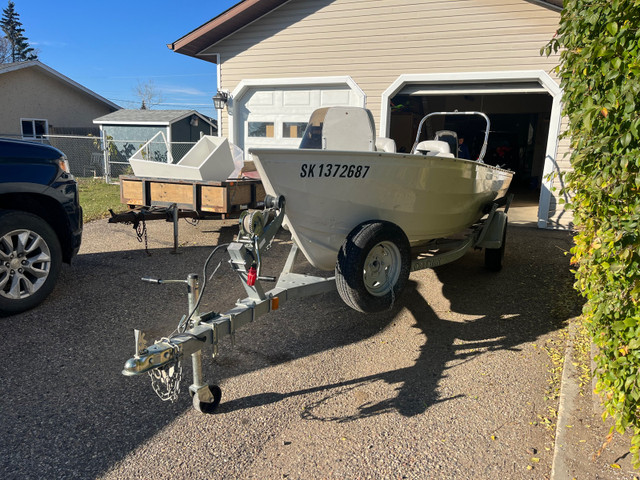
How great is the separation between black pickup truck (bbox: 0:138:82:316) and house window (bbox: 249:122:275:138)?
21.7 ft

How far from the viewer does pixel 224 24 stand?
10.5m

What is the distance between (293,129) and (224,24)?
2718 mm

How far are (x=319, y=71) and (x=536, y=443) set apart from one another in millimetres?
9180

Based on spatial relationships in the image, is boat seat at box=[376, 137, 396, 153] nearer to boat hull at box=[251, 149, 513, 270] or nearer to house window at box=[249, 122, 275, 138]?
boat hull at box=[251, 149, 513, 270]

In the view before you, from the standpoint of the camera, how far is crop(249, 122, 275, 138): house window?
36.5ft

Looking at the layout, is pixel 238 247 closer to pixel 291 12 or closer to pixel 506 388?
pixel 506 388

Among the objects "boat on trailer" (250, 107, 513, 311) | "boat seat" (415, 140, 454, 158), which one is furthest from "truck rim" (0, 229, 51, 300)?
"boat seat" (415, 140, 454, 158)

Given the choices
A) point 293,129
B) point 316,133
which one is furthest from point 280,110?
point 316,133

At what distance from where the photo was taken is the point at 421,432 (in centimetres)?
287

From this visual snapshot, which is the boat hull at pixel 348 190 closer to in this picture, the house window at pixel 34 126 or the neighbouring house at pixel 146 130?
the neighbouring house at pixel 146 130

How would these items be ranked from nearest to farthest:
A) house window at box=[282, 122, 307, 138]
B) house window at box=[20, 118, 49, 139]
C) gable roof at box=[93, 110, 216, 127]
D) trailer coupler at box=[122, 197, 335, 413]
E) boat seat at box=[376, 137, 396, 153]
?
trailer coupler at box=[122, 197, 335, 413], boat seat at box=[376, 137, 396, 153], house window at box=[282, 122, 307, 138], gable roof at box=[93, 110, 216, 127], house window at box=[20, 118, 49, 139]

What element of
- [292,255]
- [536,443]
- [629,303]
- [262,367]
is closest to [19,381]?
[262,367]

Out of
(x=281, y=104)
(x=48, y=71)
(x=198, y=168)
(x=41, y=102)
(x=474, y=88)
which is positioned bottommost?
(x=198, y=168)

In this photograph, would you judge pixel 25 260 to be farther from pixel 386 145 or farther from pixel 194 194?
pixel 386 145
